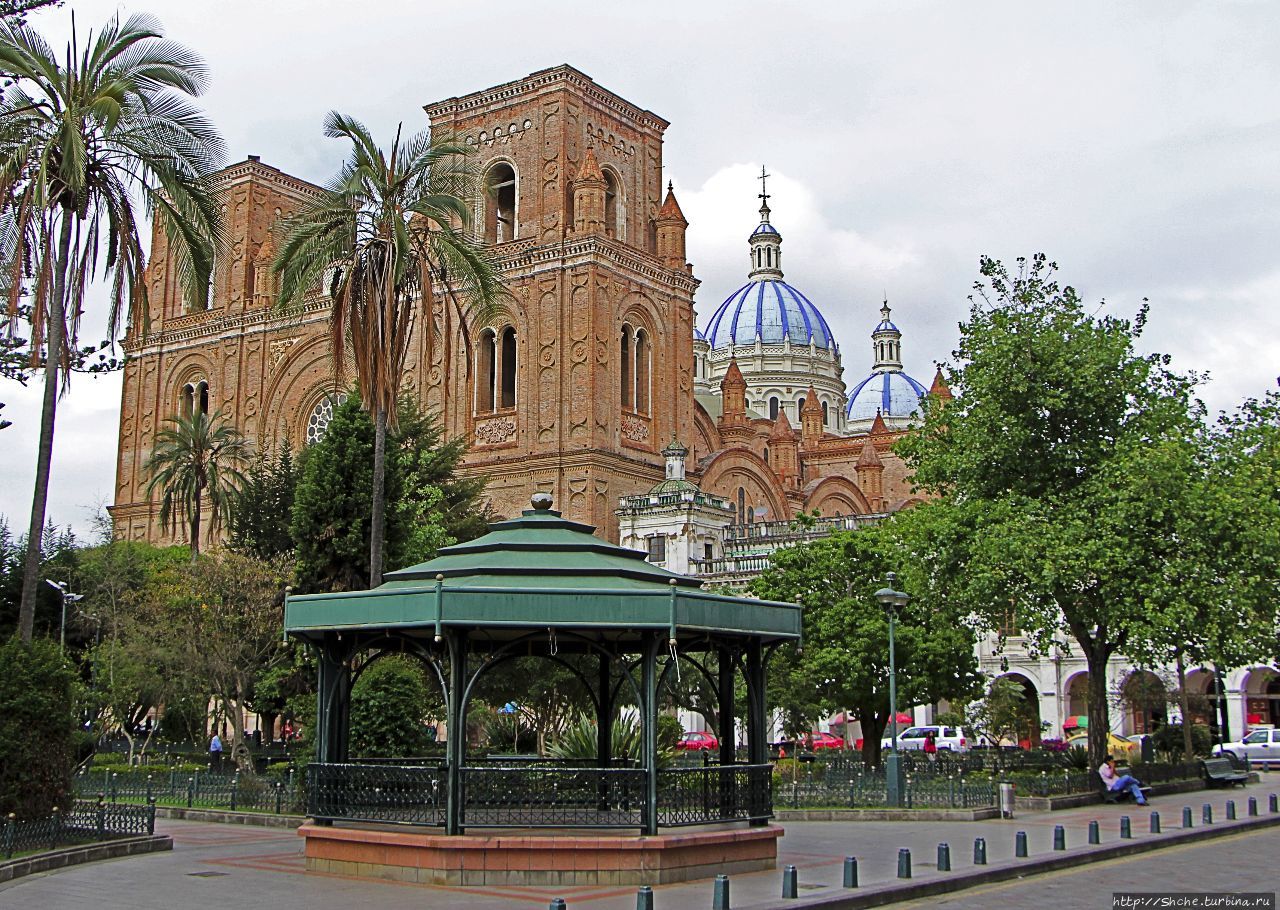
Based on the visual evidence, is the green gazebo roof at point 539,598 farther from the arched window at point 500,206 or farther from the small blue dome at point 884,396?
the small blue dome at point 884,396

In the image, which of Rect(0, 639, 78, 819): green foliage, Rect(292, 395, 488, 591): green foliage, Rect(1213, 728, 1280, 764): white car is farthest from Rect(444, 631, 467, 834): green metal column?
Rect(1213, 728, 1280, 764): white car

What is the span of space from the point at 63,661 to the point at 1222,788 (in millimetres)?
24246

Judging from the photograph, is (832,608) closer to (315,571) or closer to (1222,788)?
(1222,788)

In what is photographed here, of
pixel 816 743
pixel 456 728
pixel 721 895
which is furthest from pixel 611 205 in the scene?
pixel 721 895

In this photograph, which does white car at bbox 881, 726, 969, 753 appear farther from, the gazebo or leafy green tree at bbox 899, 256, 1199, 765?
the gazebo

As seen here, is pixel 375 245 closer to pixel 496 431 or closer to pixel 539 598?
pixel 539 598

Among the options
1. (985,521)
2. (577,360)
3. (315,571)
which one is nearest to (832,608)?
(985,521)

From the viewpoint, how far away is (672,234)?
57781mm

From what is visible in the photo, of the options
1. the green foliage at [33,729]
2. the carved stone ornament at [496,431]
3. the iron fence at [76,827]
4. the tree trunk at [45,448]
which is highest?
the carved stone ornament at [496,431]

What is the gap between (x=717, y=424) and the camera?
216ft

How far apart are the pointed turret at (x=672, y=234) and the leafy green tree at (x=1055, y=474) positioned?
1155 inches

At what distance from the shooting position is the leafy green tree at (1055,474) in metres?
25.7

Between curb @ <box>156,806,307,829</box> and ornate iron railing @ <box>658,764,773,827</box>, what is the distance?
918 centimetres

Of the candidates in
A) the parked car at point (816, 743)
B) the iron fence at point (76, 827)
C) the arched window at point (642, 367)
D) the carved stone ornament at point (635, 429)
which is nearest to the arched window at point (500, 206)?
the arched window at point (642, 367)
